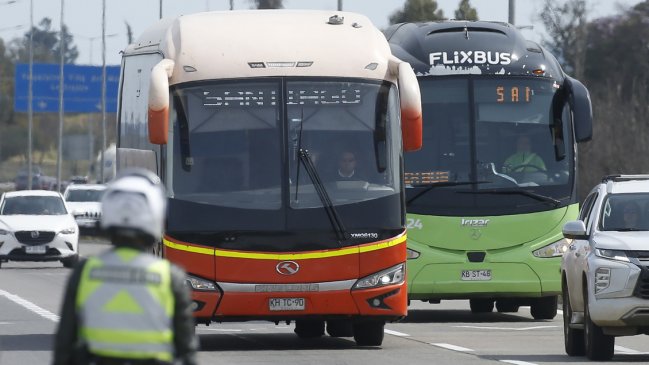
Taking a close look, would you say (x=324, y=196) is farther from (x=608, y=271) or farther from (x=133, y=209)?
(x=133, y=209)

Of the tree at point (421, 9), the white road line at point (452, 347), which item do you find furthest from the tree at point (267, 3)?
the white road line at point (452, 347)

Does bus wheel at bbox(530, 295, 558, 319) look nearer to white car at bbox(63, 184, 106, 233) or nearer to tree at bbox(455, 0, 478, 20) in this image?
white car at bbox(63, 184, 106, 233)

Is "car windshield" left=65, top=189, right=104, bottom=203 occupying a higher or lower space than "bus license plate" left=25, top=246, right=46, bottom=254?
lower

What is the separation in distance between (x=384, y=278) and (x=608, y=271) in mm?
2137

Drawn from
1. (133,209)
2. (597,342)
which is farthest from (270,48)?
(133,209)

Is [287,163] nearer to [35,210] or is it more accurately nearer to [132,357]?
[132,357]

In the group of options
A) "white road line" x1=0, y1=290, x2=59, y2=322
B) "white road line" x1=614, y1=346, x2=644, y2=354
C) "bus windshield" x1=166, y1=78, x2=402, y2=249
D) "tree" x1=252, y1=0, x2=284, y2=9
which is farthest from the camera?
"tree" x1=252, y1=0, x2=284, y2=9

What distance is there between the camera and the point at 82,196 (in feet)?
195

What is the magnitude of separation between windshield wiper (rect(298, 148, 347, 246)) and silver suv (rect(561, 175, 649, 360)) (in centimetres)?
203

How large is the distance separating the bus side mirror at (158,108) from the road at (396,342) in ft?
6.59

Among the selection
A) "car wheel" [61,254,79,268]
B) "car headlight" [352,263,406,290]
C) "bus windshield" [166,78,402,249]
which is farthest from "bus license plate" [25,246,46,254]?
"car headlight" [352,263,406,290]

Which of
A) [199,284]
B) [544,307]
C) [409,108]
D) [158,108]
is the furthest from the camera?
[544,307]

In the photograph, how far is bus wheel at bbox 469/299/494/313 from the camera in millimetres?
26527

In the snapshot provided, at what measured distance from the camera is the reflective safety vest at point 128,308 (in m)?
7.24
